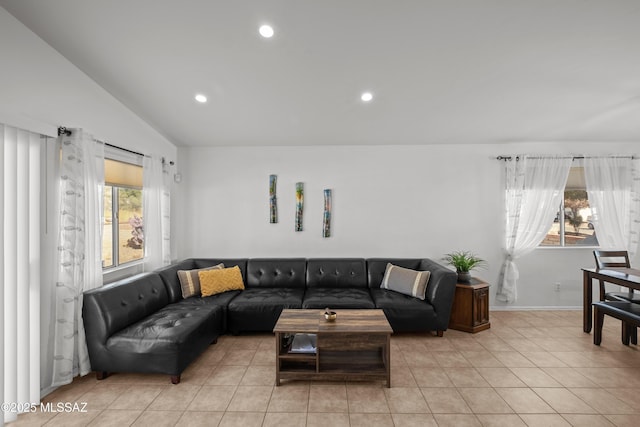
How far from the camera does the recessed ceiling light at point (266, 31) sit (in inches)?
84.0

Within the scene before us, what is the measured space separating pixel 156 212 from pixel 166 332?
5.75ft

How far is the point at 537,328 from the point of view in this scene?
346cm

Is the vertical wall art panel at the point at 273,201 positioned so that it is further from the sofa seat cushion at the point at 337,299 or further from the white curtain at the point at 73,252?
the white curtain at the point at 73,252

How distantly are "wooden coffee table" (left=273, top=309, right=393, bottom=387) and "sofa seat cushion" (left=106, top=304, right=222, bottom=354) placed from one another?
809mm

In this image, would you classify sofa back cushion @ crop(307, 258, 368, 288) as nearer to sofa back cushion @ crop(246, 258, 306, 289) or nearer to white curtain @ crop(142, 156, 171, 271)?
sofa back cushion @ crop(246, 258, 306, 289)

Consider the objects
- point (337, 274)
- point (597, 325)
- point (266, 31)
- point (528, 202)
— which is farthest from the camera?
point (528, 202)

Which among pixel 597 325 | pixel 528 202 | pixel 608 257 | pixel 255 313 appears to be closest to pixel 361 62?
pixel 255 313

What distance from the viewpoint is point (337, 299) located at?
10.9ft

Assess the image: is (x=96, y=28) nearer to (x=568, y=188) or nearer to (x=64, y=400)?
(x=64, y=400)

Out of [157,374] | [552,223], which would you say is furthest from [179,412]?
[552,223]

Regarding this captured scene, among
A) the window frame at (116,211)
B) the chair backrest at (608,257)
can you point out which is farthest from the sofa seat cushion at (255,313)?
the chair backrest at (608,257)

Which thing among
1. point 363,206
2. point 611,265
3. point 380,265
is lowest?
point 380,265

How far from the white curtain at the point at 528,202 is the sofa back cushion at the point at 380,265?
54.2 inches

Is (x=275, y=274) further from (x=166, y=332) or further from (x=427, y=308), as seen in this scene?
(x=427, y=308)
